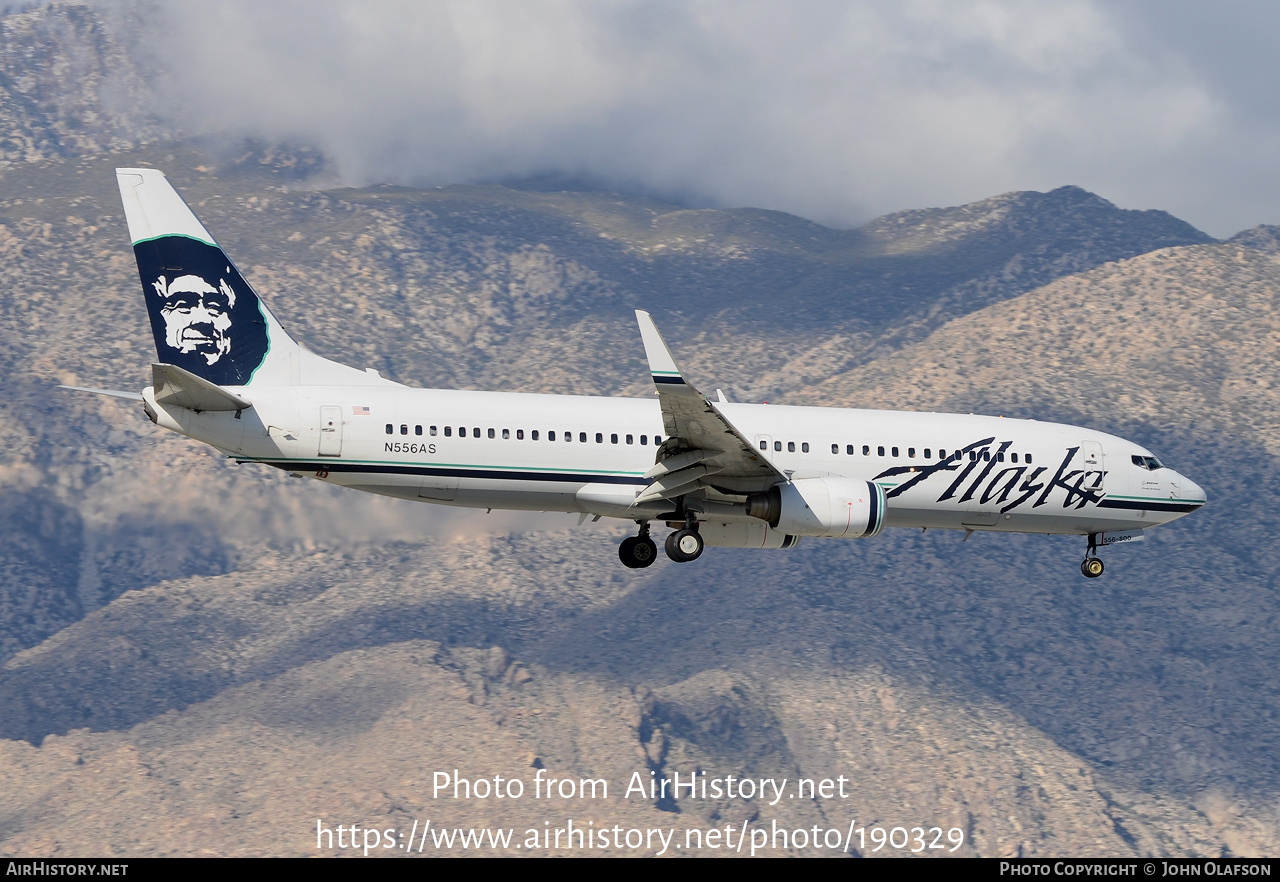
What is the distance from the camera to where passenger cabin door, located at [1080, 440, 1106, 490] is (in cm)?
5569

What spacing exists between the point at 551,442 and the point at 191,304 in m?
11.3

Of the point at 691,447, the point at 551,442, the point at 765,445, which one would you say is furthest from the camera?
the point at 765,445

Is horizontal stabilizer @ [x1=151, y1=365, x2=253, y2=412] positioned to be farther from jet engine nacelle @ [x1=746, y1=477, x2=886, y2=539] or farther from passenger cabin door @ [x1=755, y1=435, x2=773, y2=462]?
jet engine nacelle @ [x1=746, y1=477, x2=886, y2=539]

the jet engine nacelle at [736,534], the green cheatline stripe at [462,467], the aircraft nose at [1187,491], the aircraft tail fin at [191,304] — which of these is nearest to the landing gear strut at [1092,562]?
the aircraft nose at [1187,491]

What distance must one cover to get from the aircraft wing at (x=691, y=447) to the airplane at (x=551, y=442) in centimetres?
7

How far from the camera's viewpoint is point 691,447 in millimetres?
49469

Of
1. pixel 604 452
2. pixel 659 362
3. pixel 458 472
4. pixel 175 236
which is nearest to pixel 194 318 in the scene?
pixel 175 236

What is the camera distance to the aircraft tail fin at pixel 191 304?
51.0m

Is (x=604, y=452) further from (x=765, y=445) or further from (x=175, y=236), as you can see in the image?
(x=175, y=236)

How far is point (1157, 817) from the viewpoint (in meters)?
196

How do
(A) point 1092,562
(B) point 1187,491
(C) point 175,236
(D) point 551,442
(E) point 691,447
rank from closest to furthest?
(E) point 691,447 → (D) point 551,442 → (C) point 175,236 → (A) point 1092,562 → (B) point 1187,491

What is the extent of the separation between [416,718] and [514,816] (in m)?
20.3

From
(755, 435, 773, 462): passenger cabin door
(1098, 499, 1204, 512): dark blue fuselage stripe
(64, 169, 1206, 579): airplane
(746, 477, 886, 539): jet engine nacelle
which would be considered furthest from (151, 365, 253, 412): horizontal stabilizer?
(1098, 499, 1204, 512): dark blue fuselage stripe
